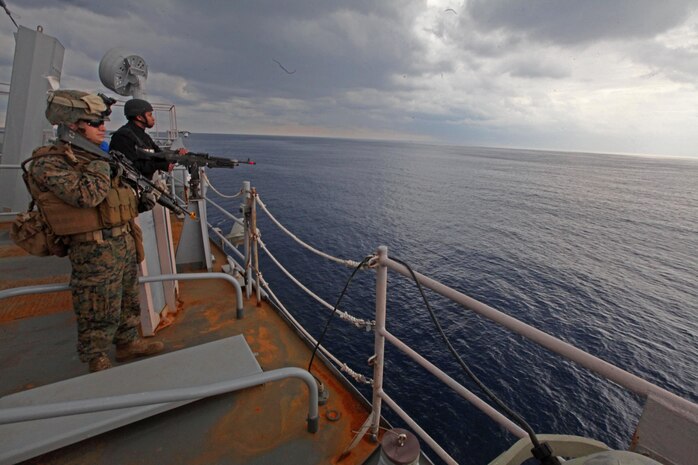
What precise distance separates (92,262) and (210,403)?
1792 mm

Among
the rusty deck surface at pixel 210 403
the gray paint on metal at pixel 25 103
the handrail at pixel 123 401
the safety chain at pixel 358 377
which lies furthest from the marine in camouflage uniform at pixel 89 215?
the gray paint on metal at pixel 25 103

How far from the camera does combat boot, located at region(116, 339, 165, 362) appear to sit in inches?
147

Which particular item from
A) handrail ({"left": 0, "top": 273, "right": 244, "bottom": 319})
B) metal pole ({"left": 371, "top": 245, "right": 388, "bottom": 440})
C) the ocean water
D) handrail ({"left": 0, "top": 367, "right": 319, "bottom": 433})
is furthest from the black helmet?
the ocean water

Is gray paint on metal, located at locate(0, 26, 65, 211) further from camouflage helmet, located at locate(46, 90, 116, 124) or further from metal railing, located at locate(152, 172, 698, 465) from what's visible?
metal railing, located at locate(152, 172, 698, 465)

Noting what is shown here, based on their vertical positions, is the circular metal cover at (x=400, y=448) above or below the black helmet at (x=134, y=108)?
below

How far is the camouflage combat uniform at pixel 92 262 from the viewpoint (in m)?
2.76

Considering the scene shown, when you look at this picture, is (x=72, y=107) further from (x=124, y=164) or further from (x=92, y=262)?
(x=92, y=262)

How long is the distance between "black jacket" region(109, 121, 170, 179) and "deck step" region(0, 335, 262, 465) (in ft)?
7.73

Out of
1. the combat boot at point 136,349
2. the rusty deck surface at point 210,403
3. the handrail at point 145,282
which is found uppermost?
the handrail at point 145,282

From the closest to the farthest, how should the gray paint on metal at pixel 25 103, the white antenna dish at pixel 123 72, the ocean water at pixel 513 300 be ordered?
1. the white antenna dish at pixel 123 72
2. the gray paint on metal at pixel 25 103
3. the ocean water at pixel 513 300

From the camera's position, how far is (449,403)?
35.4 ft

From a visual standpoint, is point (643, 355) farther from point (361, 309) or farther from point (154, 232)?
point (154, 232)

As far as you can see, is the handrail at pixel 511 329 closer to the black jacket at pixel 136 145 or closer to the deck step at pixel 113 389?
the deck step at pixel 113 389

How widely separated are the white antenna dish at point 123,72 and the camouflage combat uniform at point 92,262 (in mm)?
2151
